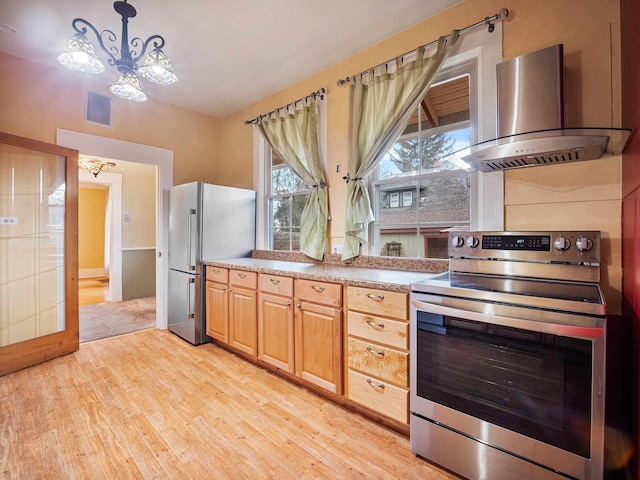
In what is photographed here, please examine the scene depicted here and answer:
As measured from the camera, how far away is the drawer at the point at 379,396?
1705mm

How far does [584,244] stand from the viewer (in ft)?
5.04

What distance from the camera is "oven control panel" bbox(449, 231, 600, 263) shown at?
5.04ft

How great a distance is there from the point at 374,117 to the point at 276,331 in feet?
6.20

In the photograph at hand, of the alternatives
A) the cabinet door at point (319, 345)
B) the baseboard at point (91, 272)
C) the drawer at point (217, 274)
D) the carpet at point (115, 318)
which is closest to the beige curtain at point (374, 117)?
the cabinet door at point (319, 345)

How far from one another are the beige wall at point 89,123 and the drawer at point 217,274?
142cm

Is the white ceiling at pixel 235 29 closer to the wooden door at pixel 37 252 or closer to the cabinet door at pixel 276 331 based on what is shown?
the wooden door at pixel 37 252

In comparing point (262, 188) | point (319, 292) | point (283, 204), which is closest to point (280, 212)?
point (283, 204)

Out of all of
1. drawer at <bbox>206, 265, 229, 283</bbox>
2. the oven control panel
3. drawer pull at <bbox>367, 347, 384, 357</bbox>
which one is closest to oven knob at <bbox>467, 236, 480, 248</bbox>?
the oven control panel

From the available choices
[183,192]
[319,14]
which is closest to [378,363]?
[319,14]

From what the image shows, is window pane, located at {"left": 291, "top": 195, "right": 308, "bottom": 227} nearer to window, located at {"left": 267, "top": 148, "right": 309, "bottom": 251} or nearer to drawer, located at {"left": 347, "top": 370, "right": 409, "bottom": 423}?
window, located at {"left": 267, "top": 148, "right": 309, "bottom": 251}

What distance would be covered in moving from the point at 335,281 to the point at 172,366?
5.87 feet

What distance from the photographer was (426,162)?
2350 mm

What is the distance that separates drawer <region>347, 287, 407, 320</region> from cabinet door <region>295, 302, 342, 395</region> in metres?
0.17

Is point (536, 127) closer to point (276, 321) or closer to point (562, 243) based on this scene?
point (562, 243)
